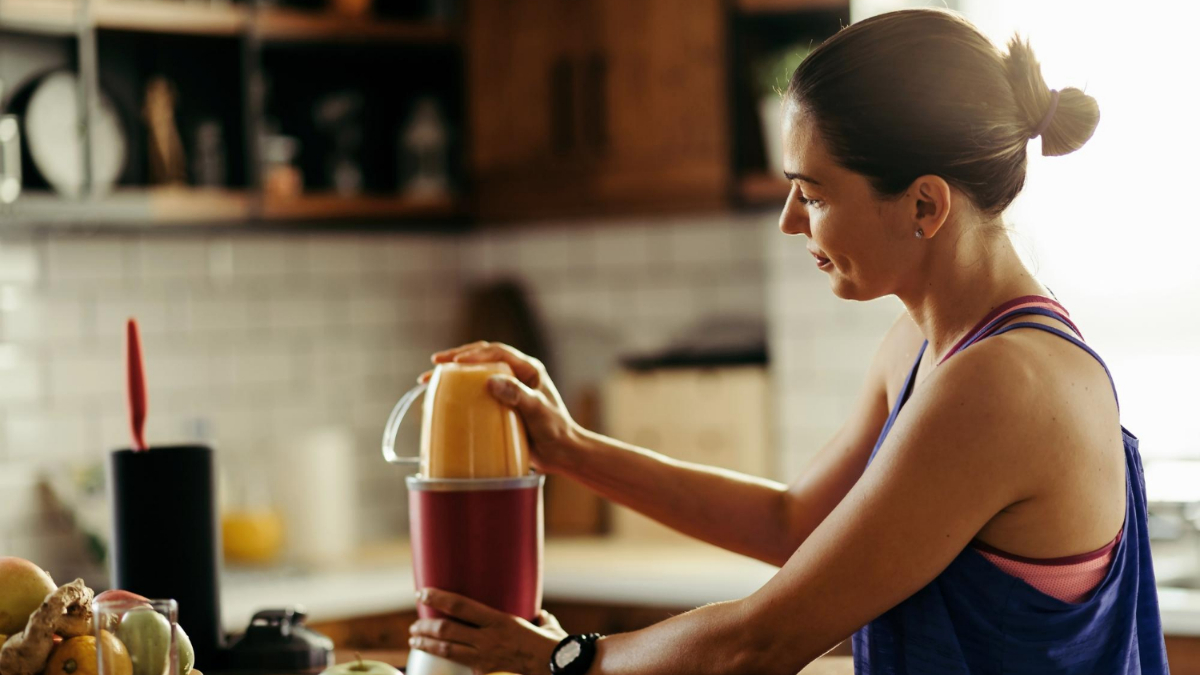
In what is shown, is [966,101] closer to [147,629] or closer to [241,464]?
[147,629]

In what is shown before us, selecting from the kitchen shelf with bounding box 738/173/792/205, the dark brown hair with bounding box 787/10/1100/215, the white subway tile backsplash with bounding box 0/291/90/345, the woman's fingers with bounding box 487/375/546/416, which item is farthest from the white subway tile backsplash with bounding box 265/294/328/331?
the dark brown hair with bounding box 787/10/1100/215

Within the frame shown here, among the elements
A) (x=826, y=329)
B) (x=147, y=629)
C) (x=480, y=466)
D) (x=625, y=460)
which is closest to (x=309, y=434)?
(x=826, y=329)

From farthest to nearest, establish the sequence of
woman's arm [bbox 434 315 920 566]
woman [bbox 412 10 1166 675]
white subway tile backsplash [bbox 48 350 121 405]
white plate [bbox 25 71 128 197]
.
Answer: white subway tile backsplash [bbox 48 350 121 405] < white plate [bbox 25 71 128 197] < woman's arm [bbox 434 315 920 566] < woman [bbox 412 10 1166 675]

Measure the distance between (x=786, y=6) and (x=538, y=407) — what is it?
185 cm

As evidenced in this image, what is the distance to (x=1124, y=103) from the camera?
3.03 m

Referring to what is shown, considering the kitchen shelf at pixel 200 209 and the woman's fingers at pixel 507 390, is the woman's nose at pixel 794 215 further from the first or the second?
the kitchen shelf at pixel 200 209

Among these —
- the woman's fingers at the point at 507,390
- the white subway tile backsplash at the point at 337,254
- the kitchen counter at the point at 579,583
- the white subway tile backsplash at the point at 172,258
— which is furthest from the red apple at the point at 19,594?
the white subway tile backsplash at the point at 337,254

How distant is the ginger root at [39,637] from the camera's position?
1.24 metres

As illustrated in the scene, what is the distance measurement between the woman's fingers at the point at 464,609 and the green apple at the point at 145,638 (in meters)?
0.34

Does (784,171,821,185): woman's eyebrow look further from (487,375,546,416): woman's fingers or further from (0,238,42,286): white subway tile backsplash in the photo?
(0,238,42,286): white subway tile backsplash

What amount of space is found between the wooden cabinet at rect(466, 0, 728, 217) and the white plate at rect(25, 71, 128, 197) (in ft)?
3.23

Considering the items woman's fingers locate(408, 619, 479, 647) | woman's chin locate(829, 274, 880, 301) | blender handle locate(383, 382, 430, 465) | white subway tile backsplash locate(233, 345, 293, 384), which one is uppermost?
woman's chin locate(829, 274, 880, 301)

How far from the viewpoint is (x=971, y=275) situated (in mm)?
1467

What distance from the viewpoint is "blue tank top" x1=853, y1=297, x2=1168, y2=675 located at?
4.52 ft
